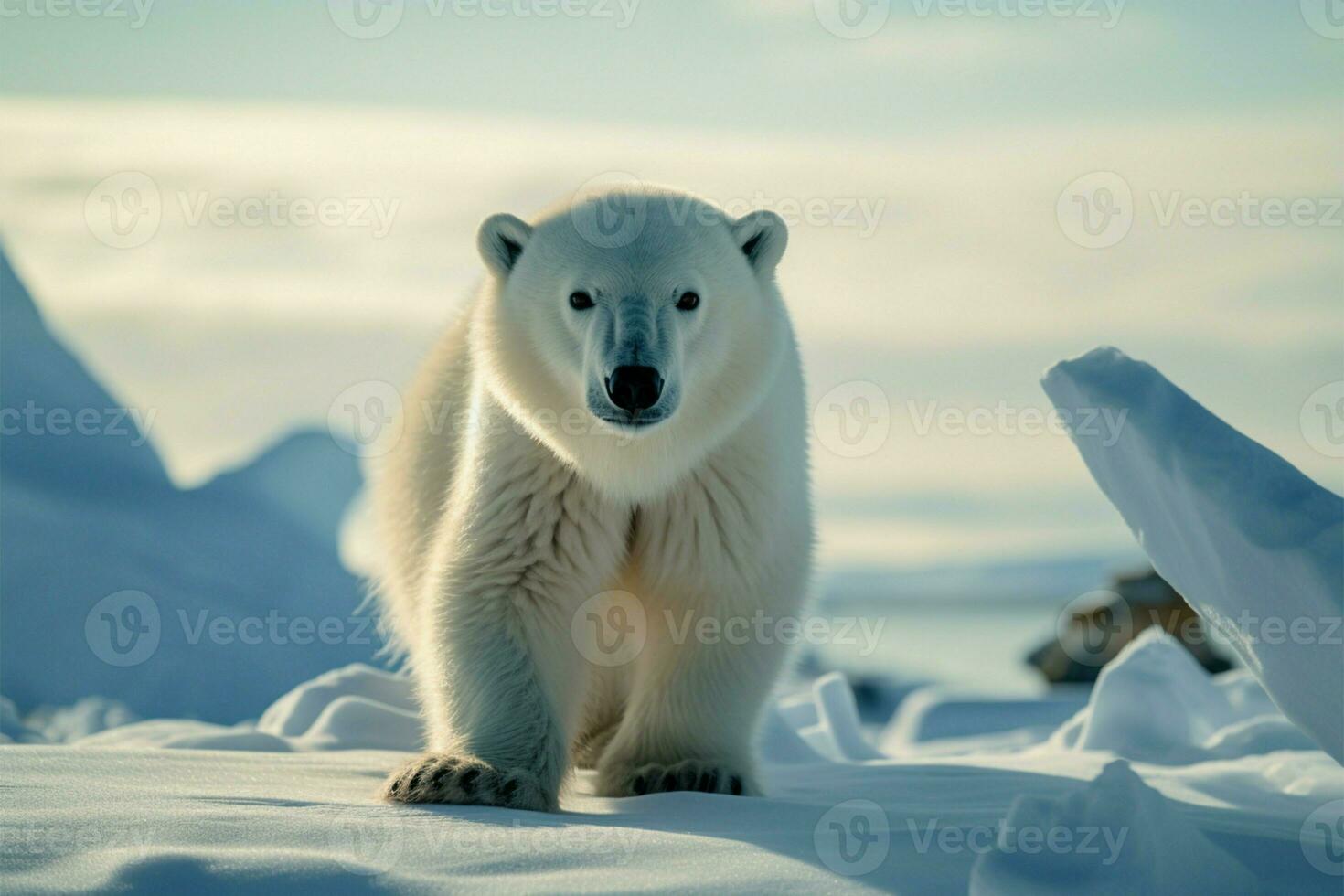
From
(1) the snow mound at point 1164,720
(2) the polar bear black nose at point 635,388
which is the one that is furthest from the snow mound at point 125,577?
(2) the polar bear black nose at point 635,388

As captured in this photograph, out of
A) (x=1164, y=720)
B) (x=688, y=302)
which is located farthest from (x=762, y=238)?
(x=1164, y=720)

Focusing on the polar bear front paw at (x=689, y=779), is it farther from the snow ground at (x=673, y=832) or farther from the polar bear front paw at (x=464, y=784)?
the polar bear front paw at (x=464, y=784)

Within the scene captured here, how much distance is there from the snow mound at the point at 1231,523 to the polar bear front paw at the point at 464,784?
166 cm

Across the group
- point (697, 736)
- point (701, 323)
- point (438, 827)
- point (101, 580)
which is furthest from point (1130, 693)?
point (101, 580)

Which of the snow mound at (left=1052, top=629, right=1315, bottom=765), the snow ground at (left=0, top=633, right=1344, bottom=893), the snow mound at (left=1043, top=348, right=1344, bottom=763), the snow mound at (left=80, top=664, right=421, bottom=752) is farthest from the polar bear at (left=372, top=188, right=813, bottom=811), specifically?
the snow mound at (left=1052, top=629, right=1315, bottom=765)

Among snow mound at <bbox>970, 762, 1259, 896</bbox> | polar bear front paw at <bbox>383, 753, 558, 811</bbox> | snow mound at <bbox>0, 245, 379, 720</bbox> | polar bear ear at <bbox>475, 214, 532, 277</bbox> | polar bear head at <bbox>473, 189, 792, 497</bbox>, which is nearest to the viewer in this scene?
snow mound at <bbox>970, 762, 1259, 896</bbox>

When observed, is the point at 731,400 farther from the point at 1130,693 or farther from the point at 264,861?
the point at 1130,693

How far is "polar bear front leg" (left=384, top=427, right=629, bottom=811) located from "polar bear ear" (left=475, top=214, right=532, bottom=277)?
63 cm

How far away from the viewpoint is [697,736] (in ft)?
13.1

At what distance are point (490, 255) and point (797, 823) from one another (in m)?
2.10

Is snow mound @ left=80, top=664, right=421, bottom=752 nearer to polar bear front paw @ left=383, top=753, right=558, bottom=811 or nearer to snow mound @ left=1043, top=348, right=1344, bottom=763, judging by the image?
polar bear front paw @ left=383, top=753, right=558, bottom=811

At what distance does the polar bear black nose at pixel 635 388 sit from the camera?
351 cm

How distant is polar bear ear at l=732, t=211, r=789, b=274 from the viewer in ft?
Result: 13.8

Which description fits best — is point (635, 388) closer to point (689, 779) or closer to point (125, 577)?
point (689, 779)
